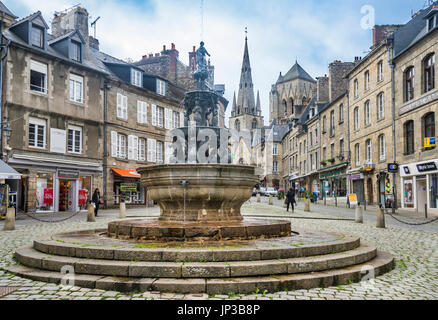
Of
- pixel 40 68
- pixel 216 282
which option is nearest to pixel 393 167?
pixel 216 282

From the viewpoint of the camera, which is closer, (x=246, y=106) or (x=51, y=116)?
(x=51, y=116)

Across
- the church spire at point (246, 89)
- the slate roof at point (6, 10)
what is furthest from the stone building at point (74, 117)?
the church spire at point (246, 89)

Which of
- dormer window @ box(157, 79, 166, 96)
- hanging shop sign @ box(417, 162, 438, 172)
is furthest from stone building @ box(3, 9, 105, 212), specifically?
hanging shop sign @ box(417, 162, 438, 172)

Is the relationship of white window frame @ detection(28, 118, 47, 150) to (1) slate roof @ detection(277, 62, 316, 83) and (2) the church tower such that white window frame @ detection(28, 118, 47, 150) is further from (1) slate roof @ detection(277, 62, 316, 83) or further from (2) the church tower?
(2) the church tower

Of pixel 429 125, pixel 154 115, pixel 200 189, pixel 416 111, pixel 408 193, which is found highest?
pixel 154 115

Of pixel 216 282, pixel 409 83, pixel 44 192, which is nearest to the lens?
pixel 216 282

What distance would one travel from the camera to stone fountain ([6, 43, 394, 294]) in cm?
510

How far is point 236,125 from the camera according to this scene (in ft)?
349

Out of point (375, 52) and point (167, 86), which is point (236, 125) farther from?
point (375, 52)

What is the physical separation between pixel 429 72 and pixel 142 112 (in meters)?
19.6

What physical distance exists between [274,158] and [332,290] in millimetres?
66607

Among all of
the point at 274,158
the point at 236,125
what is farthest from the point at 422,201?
the point at 236,125

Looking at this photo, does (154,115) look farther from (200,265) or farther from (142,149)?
(200,265)

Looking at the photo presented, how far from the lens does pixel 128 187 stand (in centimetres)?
2795
